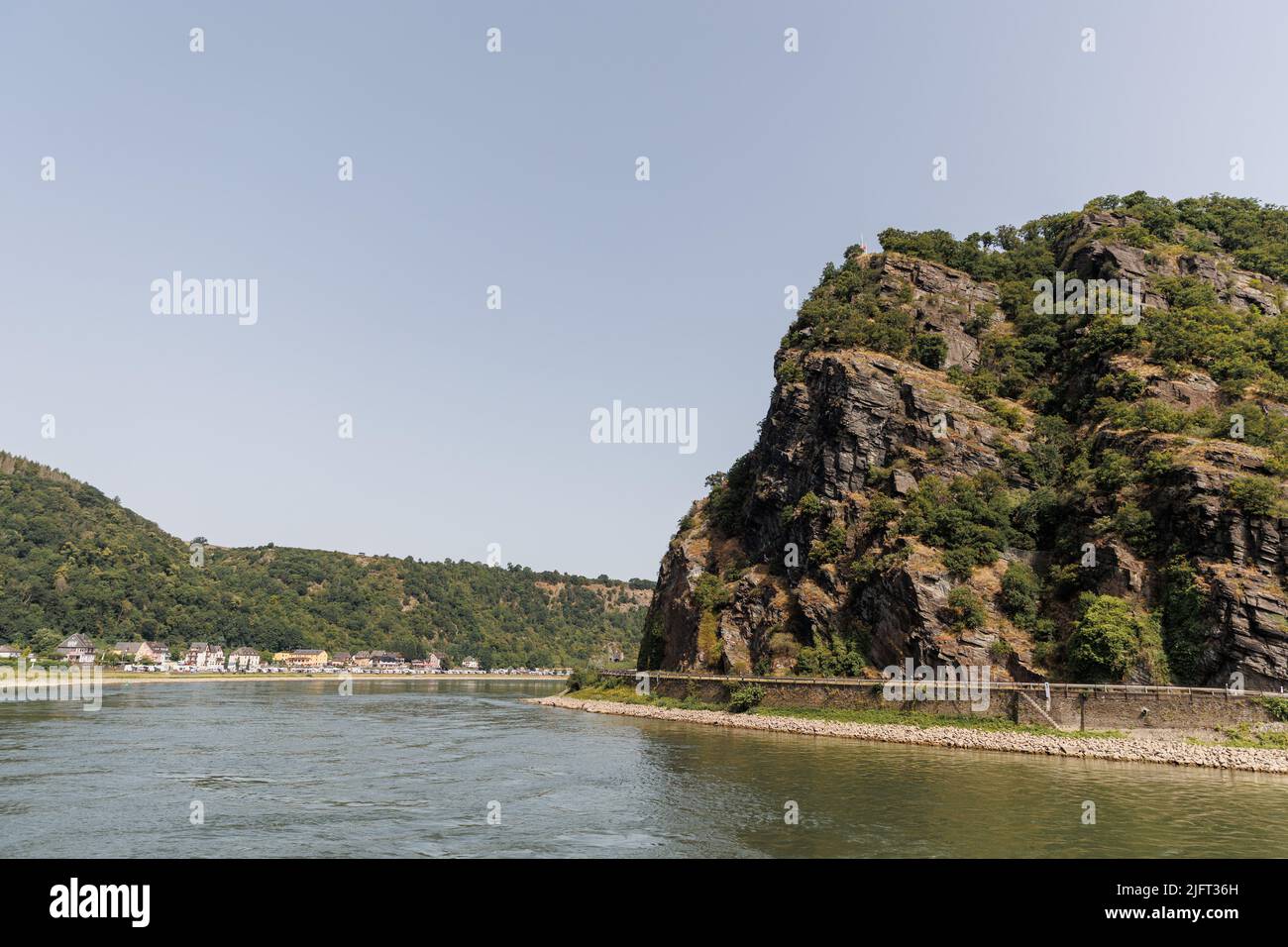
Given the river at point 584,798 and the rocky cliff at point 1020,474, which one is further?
the rocky cliff at point 1020,474

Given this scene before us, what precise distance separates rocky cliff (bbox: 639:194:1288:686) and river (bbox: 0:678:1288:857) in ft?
49.5

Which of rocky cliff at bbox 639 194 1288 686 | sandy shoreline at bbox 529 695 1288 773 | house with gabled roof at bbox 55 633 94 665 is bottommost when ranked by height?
house with gabled roof at bbox 55 633 94 665

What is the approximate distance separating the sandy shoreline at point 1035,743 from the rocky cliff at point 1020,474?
703 centimetres

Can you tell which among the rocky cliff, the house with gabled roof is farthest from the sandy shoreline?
Answer: the house with gabled roof

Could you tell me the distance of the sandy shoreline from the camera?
5178cm

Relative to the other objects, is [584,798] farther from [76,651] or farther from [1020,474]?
[76,651]

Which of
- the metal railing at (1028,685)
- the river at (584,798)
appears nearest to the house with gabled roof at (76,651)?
the river at (584,798)

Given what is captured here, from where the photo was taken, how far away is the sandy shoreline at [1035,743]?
5178 cm

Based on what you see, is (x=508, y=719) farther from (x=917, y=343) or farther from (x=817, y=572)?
(x=917, y=343)

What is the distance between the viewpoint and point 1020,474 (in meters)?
84.9

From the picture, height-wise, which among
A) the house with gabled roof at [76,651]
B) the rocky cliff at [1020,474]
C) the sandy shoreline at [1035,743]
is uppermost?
the rocky cliff at [1020,474]

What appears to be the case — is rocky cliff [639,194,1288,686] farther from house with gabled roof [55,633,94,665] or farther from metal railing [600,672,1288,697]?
house with gabled roof [55,633,94,665]

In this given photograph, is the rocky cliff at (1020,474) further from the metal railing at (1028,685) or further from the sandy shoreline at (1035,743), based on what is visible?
the sandy shoreline at (1035,743)

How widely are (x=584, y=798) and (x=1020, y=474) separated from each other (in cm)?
6184
